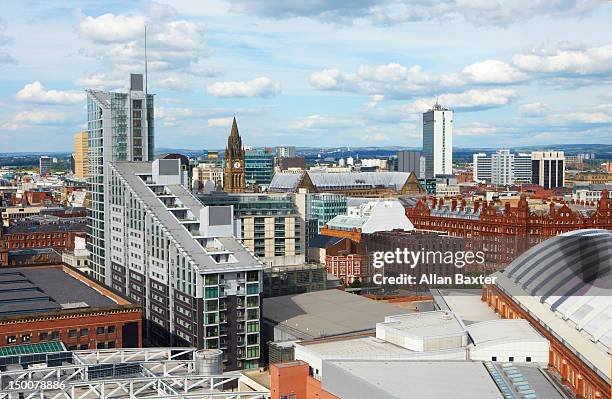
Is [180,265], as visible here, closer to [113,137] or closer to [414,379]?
[113,137]

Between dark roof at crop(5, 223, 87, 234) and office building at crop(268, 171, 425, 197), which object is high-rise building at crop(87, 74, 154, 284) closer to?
dark roof at crop(5, 223, 87, 234)

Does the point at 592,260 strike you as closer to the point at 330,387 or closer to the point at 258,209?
the point at 330,387

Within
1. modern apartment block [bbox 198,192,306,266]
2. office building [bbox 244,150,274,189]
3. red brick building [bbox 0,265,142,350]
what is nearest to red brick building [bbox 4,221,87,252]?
modern apartment block [bbox 198,192,306,266]

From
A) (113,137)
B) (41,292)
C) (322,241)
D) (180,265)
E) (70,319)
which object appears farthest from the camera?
(322,241)

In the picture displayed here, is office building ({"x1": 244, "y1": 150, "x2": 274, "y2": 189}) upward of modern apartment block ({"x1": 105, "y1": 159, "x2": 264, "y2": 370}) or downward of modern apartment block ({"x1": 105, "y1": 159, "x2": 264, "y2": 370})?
upward

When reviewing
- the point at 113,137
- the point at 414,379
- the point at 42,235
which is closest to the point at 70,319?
the point at 113,137

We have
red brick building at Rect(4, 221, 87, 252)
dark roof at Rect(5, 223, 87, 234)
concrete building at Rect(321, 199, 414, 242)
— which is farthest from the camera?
dark roof at Rect(5, 223, 87, 234)

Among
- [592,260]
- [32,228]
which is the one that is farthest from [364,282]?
[32,228]
